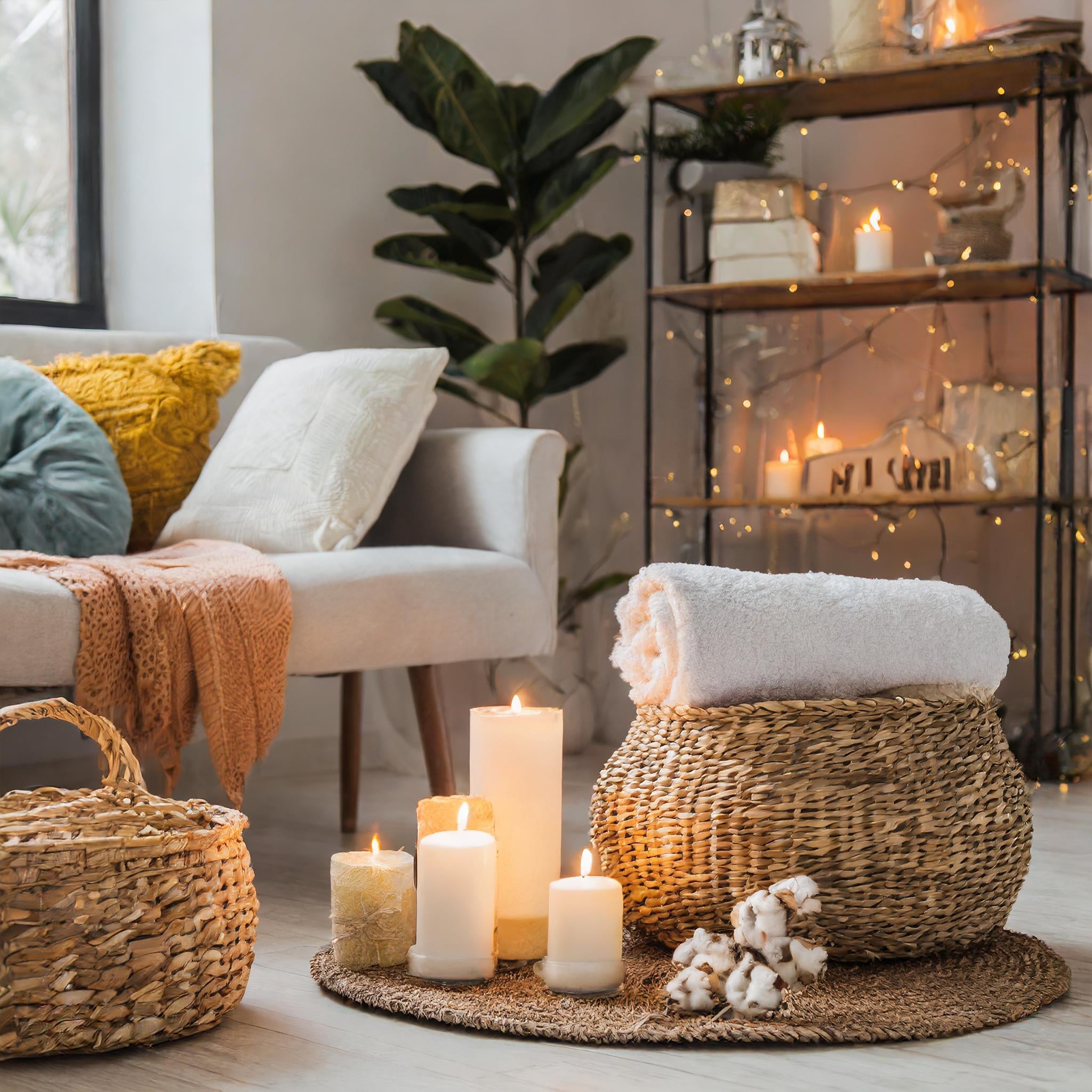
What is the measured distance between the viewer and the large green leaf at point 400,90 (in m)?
2.73

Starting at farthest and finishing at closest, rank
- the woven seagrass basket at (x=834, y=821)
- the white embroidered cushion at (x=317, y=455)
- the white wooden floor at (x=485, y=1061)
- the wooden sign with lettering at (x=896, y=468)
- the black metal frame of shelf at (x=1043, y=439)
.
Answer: the wooden sign with lettering at (x=896, y=468) → the black metal frame of shelf at (x=1043, y=439) → the white embroidered cushion at (x=317, y=455) → the woven seagrass basket at (x=834, y=821) → the white wooden floor at (x=485, y=1061)

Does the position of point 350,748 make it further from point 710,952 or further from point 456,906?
point 710,952

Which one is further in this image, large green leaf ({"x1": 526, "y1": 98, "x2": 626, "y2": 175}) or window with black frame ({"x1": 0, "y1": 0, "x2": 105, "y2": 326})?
large green leaf ({"x1": 526, "y1": 98, "x2": 626, "y2": 175})

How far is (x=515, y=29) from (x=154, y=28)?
0.81 meters

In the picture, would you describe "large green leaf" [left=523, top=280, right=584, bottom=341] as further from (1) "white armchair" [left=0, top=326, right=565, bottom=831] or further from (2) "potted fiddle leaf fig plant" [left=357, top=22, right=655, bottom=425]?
(1) "white armchair" [left=0, top=326, right=565, bottom=831]

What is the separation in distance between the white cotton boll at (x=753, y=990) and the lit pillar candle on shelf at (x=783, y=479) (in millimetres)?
1739

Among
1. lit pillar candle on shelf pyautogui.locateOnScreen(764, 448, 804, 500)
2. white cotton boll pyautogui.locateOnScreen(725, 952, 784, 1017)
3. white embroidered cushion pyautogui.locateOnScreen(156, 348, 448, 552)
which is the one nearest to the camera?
white cotton boll pyautogui.locateOnScreen(725, 952, 784, 1017)

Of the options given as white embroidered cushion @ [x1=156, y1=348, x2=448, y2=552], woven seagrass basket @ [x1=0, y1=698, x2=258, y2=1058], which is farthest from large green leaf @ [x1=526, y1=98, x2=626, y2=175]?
woven seagrass basket @ [x1=0, y1=698, x2=258, y2=1058]

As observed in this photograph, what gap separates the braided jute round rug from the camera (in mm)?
1161

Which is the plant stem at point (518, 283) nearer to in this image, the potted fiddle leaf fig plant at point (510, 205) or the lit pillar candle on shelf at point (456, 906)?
the potted fiddle leaf fig plant at point (510, 205)

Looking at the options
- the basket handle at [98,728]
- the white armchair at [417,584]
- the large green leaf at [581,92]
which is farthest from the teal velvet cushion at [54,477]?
the large green leaf at [581,92]

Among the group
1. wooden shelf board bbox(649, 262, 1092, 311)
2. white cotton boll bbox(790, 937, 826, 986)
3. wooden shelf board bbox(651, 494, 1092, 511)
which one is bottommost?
white cotton boll bbox(790, 937, 826, 986)

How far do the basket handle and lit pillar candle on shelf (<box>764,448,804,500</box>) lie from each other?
71.9 inches

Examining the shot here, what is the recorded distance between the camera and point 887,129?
10.0ft
